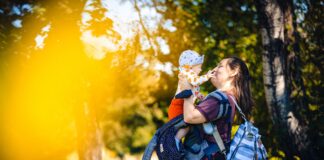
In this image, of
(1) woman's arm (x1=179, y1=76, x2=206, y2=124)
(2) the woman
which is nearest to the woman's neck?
(2) the woman

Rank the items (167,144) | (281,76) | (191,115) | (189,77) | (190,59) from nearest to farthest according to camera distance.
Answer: (191,115), (167,144), (189,77), (190,59), (281,76)

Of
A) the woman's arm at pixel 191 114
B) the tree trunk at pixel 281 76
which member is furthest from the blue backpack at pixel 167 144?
the tree trunk at pixel 281 76

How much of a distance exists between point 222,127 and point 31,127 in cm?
830

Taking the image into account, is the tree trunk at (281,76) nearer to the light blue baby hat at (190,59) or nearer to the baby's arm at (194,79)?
the light blue baby hat at (190,59)

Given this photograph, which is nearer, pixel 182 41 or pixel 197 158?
→ pixel 197 158

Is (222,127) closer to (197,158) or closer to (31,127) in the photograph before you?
(197,158)

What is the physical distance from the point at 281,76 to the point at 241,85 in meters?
1.98

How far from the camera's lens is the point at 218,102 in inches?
100

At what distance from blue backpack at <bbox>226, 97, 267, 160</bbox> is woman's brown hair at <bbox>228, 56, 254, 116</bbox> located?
6.5 inches

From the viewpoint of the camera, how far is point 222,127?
8.61ft

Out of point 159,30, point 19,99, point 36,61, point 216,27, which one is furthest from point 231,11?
point 19,99

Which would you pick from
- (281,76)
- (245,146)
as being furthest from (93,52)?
(245,146)

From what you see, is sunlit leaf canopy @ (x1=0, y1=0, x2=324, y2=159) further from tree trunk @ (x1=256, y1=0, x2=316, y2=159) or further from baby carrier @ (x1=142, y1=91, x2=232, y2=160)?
baby carrier @ (x1=142, y1=91, x2=232, y2=160)

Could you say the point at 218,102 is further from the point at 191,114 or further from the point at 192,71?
the point at 192,71
